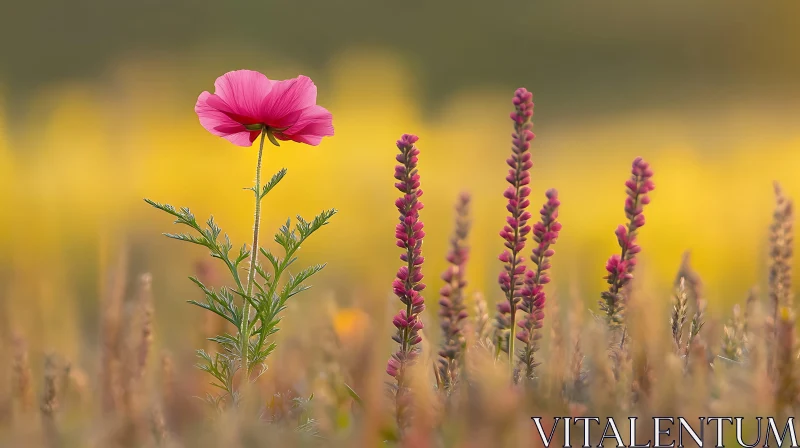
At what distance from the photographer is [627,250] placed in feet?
5.54

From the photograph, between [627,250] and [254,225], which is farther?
[627,250]

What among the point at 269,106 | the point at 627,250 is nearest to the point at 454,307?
the point at 627,250

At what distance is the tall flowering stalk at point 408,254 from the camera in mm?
1464

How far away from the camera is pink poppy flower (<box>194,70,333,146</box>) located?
159 centimetres

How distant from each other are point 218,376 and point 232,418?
3.03 ft

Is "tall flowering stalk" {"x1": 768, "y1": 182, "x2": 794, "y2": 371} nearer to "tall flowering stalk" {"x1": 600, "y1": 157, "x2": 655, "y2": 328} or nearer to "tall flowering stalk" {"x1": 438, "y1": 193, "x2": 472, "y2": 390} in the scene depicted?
"tall flowering stalk" {"x1": 600, "y1": 157, "x2": 655, "y2": 328}

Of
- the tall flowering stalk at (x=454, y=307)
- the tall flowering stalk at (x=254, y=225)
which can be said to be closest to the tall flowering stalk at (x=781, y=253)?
the tall flowering stalk at (x=454, y=307)

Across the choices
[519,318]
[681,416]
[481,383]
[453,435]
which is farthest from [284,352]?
[481,383]

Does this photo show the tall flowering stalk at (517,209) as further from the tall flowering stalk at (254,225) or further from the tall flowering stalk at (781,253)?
the tall flowering stalk at (781,253)

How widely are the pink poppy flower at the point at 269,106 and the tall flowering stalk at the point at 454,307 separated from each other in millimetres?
347

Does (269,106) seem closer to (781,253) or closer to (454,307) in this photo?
(454,307)

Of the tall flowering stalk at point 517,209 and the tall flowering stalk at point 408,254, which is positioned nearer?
the tall flowering stalk at point 408,254

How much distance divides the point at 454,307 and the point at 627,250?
0.38 metres

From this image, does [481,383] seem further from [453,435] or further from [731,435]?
[731,435]
